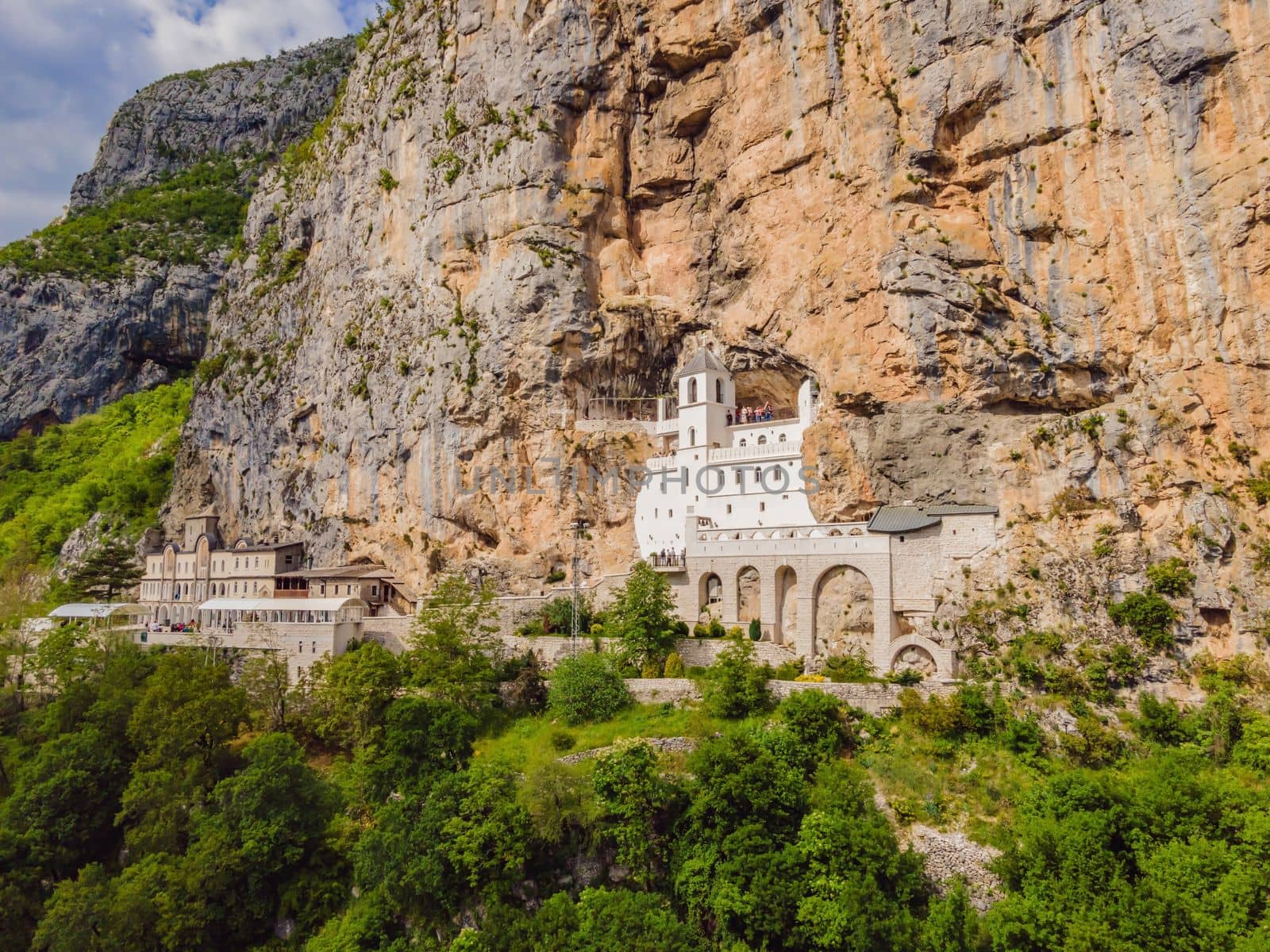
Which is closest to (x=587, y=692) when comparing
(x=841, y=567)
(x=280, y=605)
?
(x=841, y=567)

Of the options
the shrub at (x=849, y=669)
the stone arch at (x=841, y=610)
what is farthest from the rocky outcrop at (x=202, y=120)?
the shrub at (x=849, y=669)

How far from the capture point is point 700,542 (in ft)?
139

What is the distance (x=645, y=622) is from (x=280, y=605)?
21.5 meters

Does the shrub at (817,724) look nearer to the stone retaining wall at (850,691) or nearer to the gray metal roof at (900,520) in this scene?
the stone retaining wall at (850,691)

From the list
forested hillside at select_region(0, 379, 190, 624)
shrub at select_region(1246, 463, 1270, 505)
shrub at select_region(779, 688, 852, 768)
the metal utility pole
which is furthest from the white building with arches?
forested hillside at select_region(0, 379, 190, 624)

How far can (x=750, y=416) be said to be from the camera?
48531 millimetres

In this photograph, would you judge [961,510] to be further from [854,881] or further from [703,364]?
[703,364]

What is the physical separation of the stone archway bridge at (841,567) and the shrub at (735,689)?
3.73 m

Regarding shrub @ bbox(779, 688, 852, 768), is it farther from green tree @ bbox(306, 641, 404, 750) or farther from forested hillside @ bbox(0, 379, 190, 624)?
forested hillside @ bbox(0, 379, 190, 624)

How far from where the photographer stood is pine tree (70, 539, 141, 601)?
59.3m

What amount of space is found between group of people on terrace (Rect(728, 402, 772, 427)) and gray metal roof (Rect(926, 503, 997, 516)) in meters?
12.4

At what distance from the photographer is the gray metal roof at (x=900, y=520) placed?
36094 mm

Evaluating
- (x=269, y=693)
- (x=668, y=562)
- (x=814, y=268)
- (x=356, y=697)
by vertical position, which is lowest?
(x=269, y=693)

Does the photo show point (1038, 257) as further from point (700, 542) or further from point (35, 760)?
point (35, 760)
